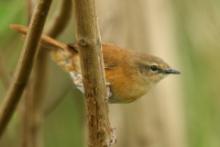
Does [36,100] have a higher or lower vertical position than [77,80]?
lower

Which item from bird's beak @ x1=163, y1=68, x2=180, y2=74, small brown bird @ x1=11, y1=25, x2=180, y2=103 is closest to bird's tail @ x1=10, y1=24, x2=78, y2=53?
small brown bird @ x1=11, y1=25, x2=180, y2=103

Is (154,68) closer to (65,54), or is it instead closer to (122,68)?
(122,68)

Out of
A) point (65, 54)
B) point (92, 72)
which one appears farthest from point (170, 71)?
point (92, 72)

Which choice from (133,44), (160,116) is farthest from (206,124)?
(133,44)

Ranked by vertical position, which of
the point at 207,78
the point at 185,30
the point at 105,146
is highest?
the point at 185,30

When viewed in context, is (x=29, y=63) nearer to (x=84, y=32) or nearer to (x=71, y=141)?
(x=84, y=32)
